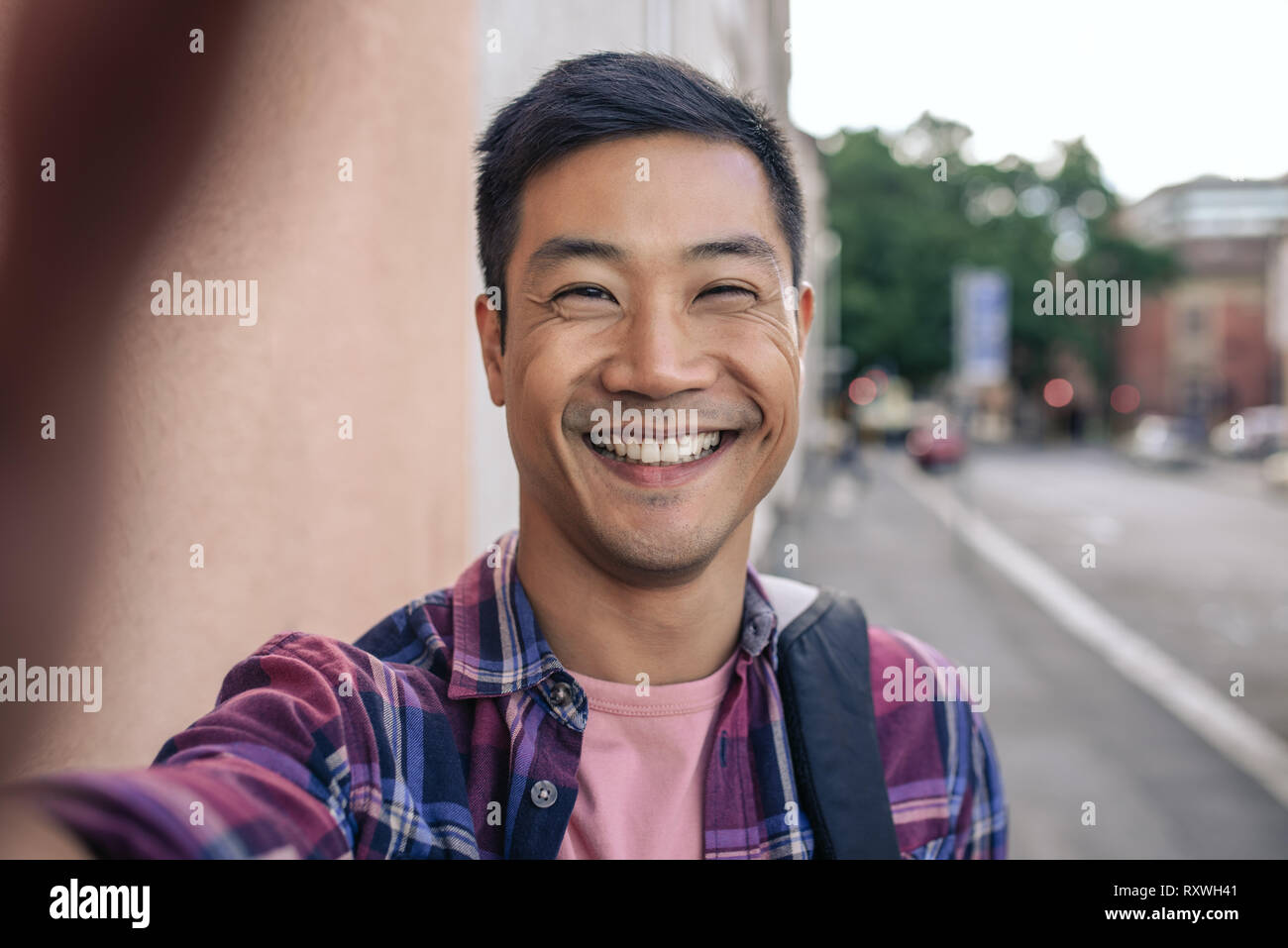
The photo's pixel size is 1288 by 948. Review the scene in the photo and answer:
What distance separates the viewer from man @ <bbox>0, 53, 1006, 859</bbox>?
1363mm

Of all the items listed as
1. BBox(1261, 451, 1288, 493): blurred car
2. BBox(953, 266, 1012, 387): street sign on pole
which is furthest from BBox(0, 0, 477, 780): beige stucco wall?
BBox(1261, 451, 1288, 493): blurred car

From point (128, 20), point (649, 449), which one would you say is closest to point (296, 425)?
point (128, 20)

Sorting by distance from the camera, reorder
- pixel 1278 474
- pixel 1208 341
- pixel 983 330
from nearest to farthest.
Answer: pixel 983 330
pixel 1278 474
pixel 1208 341

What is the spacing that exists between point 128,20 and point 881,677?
1507 mm

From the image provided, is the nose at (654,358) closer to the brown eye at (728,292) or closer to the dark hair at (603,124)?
the brown eye at (728,292)

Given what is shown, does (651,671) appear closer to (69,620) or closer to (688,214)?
(688,214)

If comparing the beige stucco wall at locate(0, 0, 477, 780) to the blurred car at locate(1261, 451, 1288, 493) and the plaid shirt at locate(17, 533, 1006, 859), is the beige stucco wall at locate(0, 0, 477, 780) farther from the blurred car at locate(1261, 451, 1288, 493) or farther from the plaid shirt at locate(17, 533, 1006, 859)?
the blurred car at locate(1261, 451, 1288, 493)

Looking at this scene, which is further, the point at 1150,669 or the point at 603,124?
the point at 1150,669

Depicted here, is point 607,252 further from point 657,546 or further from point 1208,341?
point 1208,341

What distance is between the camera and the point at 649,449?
4.64 ft

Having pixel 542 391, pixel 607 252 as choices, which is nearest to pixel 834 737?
pixel 542 391

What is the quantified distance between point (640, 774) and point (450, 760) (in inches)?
10.4

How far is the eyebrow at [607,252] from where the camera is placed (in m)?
1.40

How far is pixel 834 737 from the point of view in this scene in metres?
1.48
